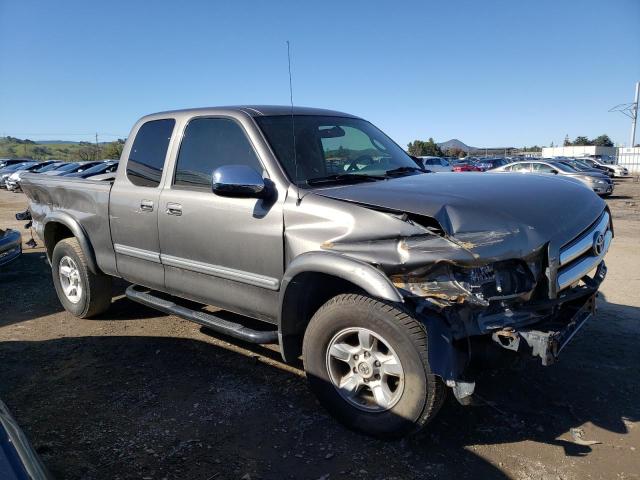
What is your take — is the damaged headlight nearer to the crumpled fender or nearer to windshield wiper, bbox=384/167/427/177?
the crumpled fender

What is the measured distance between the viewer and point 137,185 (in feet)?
14.4

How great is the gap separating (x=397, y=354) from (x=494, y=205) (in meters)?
0.99

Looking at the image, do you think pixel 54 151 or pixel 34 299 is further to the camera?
pixel 54 151

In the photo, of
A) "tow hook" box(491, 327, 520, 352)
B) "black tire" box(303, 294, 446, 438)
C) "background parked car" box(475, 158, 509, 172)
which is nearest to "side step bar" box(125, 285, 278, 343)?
"black tire" box(303, 294, 446, 438)

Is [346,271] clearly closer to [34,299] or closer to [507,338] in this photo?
[507,338]

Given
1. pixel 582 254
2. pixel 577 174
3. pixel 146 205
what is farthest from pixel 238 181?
pixel 577 174

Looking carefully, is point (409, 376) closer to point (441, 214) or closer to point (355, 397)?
point (355, 397)

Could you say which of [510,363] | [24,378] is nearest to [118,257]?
[24,378]

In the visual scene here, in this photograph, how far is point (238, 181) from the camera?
10.4ft

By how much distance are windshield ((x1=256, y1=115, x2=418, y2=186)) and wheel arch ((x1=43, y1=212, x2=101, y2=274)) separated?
8.01ft

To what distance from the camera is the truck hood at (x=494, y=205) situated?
8.55ft

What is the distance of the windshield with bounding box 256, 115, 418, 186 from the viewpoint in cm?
355

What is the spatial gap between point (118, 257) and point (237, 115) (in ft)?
6.20

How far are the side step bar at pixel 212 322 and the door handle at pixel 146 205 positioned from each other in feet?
2.65
